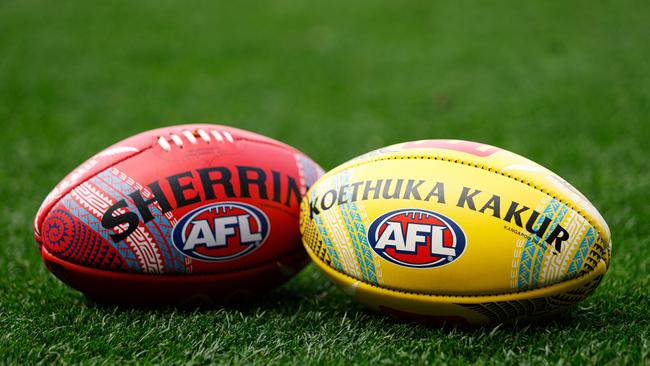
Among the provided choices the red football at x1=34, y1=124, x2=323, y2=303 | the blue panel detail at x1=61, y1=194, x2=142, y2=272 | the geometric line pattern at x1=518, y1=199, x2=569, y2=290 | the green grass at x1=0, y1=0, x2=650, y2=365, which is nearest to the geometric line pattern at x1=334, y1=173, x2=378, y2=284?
the green grass at x1=0, y1=0, x2=650, y2=365

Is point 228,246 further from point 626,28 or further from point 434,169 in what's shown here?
point 626,28

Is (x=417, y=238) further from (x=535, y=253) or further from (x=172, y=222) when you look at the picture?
(x=172, y=222)

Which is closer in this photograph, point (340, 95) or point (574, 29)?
point (340, 95)

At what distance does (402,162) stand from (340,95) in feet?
13.2

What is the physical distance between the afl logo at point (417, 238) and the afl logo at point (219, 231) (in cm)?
47

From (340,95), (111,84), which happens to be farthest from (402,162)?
(111,84)

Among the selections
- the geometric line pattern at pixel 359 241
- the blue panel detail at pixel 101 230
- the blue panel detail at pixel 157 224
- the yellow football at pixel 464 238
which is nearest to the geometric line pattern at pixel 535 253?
the yellow football at pixel 464 238

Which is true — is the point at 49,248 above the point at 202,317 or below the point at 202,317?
above

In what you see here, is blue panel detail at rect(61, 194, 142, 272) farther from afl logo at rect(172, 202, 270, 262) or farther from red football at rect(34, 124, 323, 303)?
afl logo at rect(172, 202, 270, 262)

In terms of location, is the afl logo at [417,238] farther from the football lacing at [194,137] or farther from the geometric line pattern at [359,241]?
the football lacing at [194,137]

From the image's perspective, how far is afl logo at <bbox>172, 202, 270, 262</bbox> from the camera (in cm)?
240

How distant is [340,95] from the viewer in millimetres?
6324

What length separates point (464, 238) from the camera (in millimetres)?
2176

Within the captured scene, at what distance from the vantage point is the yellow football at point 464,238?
216 centimetres
